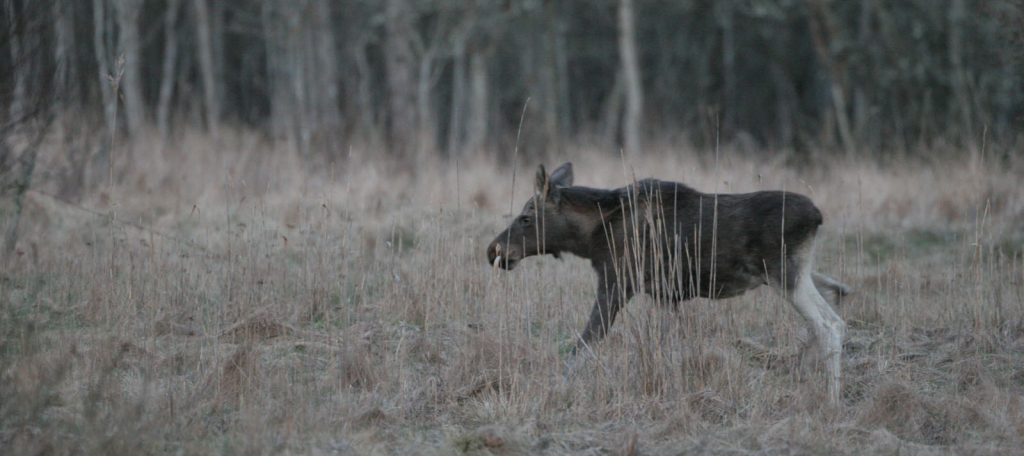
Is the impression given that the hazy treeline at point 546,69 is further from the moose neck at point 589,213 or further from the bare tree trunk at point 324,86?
the moose neck at point 589,213

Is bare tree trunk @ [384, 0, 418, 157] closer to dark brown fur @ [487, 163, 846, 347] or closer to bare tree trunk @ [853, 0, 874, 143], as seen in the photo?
dark brown fur @ [487, 163, 846, 347]

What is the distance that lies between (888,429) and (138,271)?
5.63 meters

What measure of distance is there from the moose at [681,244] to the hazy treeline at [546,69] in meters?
2.63

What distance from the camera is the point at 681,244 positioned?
809cm

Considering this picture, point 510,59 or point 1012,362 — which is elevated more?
point 510,59

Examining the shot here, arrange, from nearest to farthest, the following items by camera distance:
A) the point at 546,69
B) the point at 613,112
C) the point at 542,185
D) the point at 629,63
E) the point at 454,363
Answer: the point at 454,363 < the point at 542,185 < the point at 629,63 < the point at 613,112 < the point at 546,69

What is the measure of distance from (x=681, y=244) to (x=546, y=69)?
2265 cm

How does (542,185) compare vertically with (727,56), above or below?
below

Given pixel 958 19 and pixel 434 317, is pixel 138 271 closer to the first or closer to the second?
pixel 434 317

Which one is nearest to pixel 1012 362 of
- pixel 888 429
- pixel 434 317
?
pixel 888 429

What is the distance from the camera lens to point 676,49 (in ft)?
132

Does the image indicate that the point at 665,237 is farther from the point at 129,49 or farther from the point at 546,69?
the point at 546,69

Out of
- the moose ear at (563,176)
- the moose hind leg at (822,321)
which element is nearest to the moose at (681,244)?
the moose hind leg at (822,321)

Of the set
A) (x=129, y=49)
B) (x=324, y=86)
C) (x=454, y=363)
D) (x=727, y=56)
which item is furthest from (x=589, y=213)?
(x=727, y=56)
